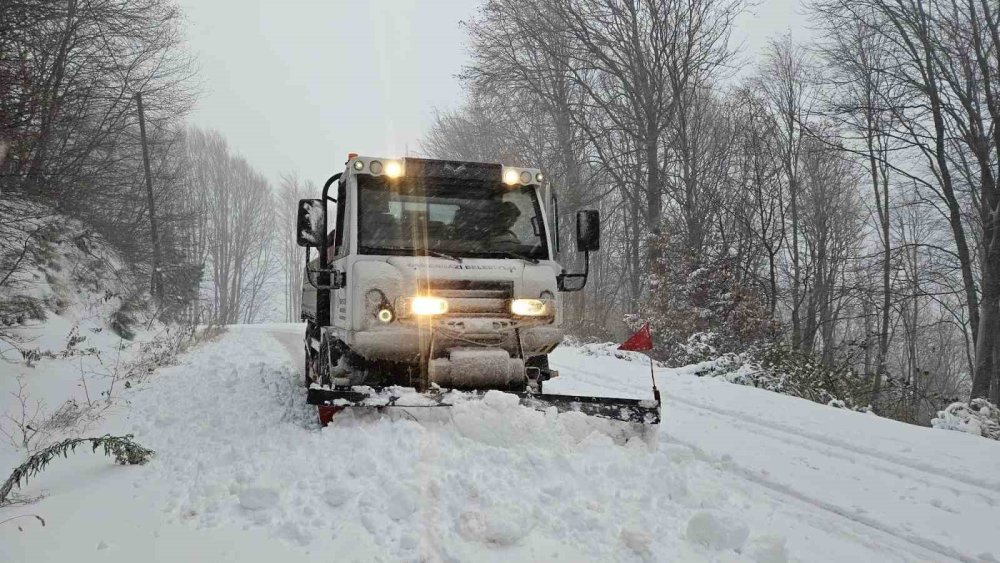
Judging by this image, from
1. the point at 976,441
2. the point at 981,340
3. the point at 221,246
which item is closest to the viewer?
the point at 976,441

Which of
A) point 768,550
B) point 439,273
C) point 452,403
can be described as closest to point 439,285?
point 439,273

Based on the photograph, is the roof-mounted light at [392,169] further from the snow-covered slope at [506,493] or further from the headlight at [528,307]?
the snow-covered slope at [506,493]

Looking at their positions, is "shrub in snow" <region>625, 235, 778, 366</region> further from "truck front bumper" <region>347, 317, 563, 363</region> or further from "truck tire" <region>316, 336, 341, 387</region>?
"truck tire" <region>316, 336, 341, 387</region>

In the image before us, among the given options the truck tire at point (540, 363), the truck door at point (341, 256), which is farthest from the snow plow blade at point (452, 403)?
the truck tire at point (540, 363)

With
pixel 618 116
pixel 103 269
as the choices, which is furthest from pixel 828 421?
pixel 103 269

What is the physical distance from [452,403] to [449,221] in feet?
6.00

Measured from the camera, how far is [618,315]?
21141 mm

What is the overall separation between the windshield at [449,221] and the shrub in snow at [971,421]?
15.7 feet

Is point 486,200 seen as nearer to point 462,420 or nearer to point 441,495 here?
point 462,420

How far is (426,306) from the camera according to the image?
4.62 m

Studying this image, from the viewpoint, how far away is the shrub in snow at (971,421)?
19.3 ft

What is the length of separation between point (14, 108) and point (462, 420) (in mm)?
5515

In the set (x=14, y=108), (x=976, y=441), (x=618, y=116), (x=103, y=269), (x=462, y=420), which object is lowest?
(x=976, y=441)

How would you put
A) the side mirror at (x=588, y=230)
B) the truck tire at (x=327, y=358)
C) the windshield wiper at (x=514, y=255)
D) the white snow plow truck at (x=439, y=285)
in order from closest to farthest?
the white snow plow truck at (x=439, y=285)
the windshield wiper at (x=514, y=255)
the truck tire at (x=327, y=358)
the side mirror at (x=588, y=230)
